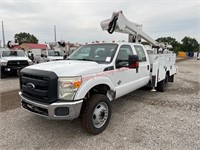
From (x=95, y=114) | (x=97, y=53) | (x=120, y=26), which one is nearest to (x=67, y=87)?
(x=95, y=114)

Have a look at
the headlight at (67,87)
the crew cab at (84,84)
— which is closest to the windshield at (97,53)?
the crew cab at (84,84)

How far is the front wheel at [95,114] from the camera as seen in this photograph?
9.93ft

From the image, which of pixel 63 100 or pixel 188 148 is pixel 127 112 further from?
pixel 63 100

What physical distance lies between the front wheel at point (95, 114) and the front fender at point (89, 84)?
10.6 inches

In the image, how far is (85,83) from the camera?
9.61ft

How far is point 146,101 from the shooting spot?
5398 mm

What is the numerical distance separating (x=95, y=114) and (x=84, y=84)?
72 centimetres

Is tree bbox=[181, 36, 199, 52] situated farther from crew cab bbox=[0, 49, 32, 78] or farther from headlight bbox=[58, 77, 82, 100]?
headlight bbox=[58, 77, 82, 100]

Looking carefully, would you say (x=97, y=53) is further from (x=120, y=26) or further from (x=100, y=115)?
(x=100, y=115)

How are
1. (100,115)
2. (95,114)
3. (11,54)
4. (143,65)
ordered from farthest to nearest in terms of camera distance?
(11,54) → (143,65) → (100,115) → (95,114)

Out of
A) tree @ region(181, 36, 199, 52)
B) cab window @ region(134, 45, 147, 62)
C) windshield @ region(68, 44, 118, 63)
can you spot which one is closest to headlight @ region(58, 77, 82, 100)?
windshield @ region(68, 44, 118, 63)

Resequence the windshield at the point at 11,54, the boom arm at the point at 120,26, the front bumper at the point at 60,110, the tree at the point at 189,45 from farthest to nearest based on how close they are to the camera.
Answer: the tree at the point at 189,45 → the windshield at the point at 11,54 → the boom arm at the point at 120,26 → the front bumper at the point at 60,110

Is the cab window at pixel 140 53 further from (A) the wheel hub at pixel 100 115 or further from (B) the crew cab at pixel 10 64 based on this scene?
(B) the crew cab at pixel 10 64

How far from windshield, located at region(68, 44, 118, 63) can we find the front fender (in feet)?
1.69
